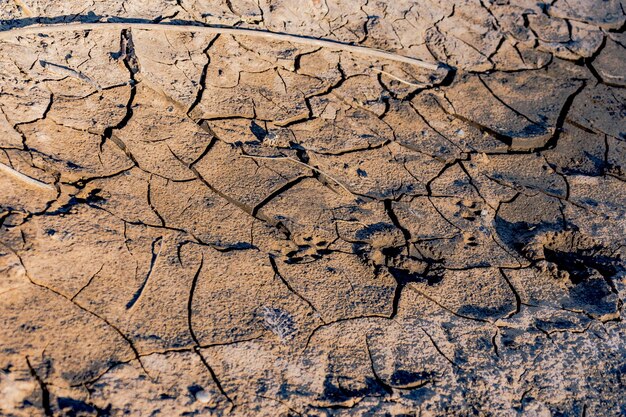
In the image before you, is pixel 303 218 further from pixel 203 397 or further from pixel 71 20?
pixel 71 20

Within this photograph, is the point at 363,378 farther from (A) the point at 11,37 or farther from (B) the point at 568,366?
(A) the point at 11,37

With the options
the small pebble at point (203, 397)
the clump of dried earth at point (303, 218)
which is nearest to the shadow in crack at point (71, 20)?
the clump of dried earth at point (303, 218)

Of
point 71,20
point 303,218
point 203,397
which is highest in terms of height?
point 71,20

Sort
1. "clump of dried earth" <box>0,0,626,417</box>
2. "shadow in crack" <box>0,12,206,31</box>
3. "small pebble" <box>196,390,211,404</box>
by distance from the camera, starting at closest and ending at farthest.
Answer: "small pebble" <box>196,390,211,404</box> → "clump of dried earth" <box>0,0,626,417</box> → "shadow in crack" <box>0,12,206,31</box>

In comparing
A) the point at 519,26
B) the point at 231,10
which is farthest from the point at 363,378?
the point at 519,26

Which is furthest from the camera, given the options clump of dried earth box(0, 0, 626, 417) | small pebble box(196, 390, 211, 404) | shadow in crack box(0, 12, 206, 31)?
shadow in crack box(0, 12, 206, 31)

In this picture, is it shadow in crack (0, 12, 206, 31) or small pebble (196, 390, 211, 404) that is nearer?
small pebble (196, 390, 211, 404)

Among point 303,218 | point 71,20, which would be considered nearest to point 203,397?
point 303,218

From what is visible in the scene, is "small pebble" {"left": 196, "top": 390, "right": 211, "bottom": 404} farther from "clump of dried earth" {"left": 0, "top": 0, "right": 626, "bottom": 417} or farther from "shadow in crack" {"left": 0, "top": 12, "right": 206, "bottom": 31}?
"shadow in crack" {"left": 0, "top": 12, "right": 206, "bottom": 31}

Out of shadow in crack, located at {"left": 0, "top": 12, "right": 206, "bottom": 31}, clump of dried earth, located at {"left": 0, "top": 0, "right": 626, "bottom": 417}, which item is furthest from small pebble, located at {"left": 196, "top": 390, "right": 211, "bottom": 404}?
shadow in crack, located at {"left": 0, "top": 12, "right": 206, "bottom": 31}
